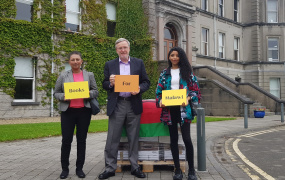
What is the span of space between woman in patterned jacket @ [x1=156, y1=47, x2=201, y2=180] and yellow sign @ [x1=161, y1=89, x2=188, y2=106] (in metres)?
0.12

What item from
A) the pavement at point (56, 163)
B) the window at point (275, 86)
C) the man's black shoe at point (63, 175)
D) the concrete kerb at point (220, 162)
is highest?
the window at point (275, 86)

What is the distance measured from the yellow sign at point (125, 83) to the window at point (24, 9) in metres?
12.8

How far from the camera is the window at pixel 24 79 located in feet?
50.9

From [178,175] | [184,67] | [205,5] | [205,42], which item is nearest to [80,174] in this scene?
[178,175]

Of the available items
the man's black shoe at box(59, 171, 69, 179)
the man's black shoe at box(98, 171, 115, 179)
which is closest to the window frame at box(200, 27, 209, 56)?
the man's black shoe at box(98, 171, 115, 179)

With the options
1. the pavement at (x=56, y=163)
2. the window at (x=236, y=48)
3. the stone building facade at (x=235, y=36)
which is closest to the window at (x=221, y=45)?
the stone building facade at (x=235, y=36)

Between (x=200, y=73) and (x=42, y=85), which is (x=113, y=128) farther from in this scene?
(x=200, y=73)

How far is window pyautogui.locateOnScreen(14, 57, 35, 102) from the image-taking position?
15.5 meters

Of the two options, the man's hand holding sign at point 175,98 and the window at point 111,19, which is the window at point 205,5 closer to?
the window at point 111,19

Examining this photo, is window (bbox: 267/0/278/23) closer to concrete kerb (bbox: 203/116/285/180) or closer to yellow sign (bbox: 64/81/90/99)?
concrete kerb (bbox: 203/116/285/180)

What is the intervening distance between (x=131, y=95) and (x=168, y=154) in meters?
1.27

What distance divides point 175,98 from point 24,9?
13.9m

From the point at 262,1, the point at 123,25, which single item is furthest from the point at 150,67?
the point at 262,1

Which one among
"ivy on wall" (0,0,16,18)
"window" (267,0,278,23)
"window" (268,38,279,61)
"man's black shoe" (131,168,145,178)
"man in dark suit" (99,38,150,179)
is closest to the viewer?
"man's black shoe" (131,168,145,178)
